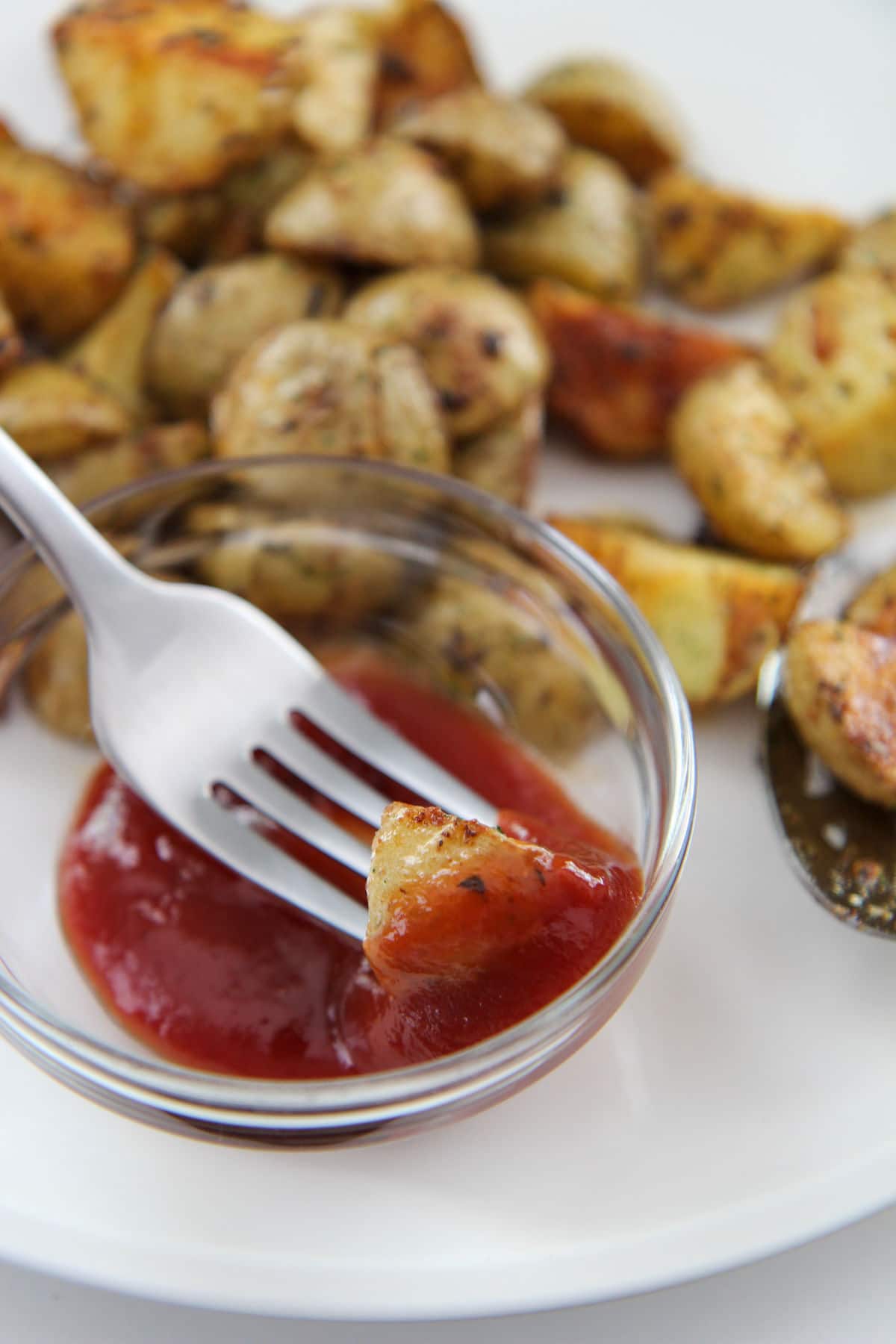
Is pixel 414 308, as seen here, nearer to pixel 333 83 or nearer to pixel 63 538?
pixel 333 83

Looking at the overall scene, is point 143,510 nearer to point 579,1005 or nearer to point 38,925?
point 38,925

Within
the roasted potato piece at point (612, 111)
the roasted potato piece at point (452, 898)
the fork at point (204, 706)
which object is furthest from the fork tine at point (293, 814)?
the roasted potato piece at point (612, 111)

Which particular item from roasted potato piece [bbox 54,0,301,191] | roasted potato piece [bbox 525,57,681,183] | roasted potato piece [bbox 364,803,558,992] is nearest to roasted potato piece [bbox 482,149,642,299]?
roasted potato piece [bbox 525,57,681,183]

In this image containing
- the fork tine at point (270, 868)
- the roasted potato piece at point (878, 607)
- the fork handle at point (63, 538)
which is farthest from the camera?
the roasted potato piece at point (878, 607)

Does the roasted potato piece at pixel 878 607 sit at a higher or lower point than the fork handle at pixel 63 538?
lower

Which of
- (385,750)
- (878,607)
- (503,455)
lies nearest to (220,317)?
(503,455)

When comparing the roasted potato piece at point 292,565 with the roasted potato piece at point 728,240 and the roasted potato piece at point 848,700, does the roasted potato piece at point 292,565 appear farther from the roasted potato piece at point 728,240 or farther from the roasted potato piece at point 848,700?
the roasted potato piece at point 728,240
